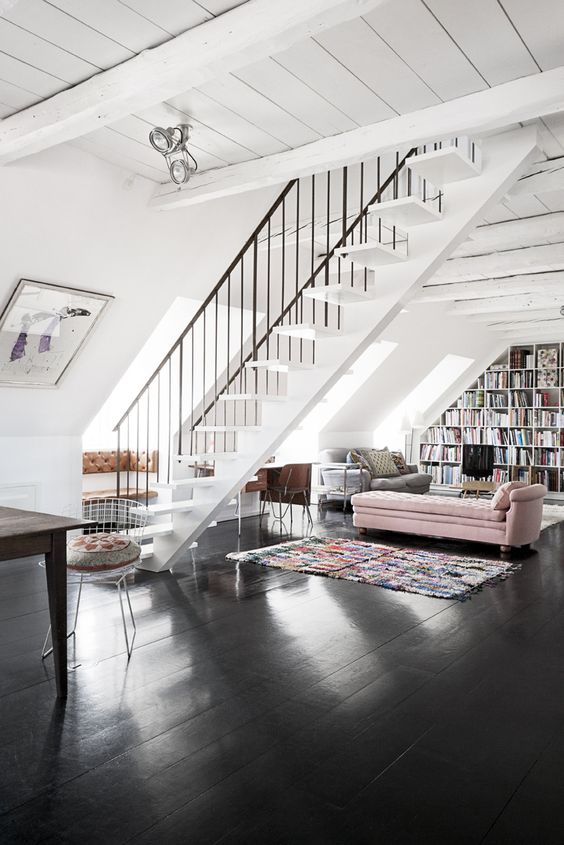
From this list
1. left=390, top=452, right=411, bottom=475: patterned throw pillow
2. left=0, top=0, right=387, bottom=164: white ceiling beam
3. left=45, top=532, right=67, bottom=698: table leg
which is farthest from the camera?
left=390, top=452, right=411, bottom=475: patterned throw pillow

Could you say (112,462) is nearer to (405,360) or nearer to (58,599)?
(405,360)

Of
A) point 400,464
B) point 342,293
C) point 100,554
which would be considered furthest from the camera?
point 400,464

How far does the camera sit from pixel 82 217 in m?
4.47

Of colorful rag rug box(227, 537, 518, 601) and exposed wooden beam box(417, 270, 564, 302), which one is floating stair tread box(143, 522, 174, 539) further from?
exposed wooden beam box(417, 270, 564, 302)

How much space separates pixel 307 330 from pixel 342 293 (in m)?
0.31

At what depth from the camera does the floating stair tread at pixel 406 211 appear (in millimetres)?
3797

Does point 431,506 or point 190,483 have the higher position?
point 190,483

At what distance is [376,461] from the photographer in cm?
956

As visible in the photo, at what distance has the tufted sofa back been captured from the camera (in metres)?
7.61

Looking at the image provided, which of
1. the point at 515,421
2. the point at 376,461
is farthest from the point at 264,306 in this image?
the point at 515,421

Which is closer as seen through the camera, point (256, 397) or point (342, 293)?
point (342, 293)

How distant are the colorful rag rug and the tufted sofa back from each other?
220 cm

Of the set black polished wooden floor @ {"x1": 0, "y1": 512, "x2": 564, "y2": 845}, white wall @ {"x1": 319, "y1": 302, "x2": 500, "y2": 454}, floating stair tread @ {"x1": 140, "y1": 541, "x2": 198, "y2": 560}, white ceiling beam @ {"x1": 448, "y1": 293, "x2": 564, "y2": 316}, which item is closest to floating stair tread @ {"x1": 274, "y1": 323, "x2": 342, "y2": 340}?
black polished wooden floor @ {"x1": 0, "y1": 512, "x2": 564, "y2": 845}

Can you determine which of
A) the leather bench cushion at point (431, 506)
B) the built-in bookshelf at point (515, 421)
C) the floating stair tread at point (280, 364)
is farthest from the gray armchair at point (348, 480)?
the floating stair tread at point (280, 364)
